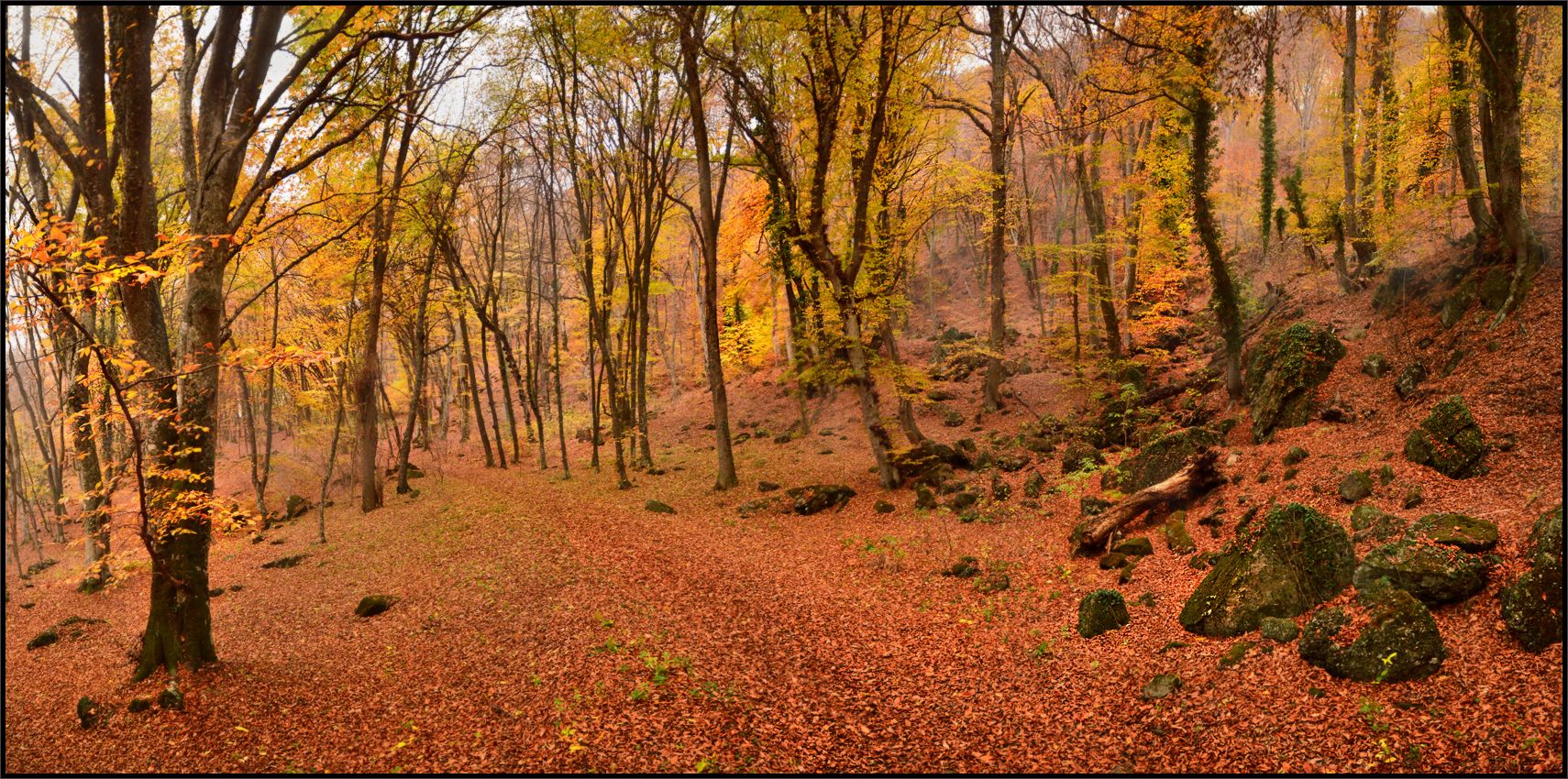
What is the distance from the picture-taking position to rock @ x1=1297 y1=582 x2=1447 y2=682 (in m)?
4.55

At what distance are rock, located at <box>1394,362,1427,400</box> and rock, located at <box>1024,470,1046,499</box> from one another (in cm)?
515

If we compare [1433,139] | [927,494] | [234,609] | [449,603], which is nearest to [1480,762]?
[927,494]

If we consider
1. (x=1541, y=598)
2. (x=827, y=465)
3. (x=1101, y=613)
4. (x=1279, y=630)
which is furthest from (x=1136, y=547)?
(x=827, y=465)

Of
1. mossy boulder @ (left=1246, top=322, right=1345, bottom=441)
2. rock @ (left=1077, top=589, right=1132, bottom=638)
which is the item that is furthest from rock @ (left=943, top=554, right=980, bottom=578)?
mossy boulder @ (left=1246, top=322, right=1345, bottom=441)

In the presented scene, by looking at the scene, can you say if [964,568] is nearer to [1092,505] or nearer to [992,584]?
[992,584]

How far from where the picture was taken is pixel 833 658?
686 cm

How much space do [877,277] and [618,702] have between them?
43.6 feet

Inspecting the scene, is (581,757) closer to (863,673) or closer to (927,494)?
(863,673)

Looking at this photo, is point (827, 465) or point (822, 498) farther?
point (827, 465)

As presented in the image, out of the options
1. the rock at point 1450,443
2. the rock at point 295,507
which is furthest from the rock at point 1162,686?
the rock at point 295,507

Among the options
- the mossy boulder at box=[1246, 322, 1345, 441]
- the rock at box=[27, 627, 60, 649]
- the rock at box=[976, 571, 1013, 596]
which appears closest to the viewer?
the rock at box=[976, 571, 1013, 596]

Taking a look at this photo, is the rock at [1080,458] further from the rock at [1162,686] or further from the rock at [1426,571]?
the rock at [1162,686]

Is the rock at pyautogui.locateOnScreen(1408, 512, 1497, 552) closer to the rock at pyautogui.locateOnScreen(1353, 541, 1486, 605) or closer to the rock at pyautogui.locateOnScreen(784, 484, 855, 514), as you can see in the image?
the rock at pyautogui.locateOnScreen(1353, 541, 1486, 605)

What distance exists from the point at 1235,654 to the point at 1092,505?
15.7ft
